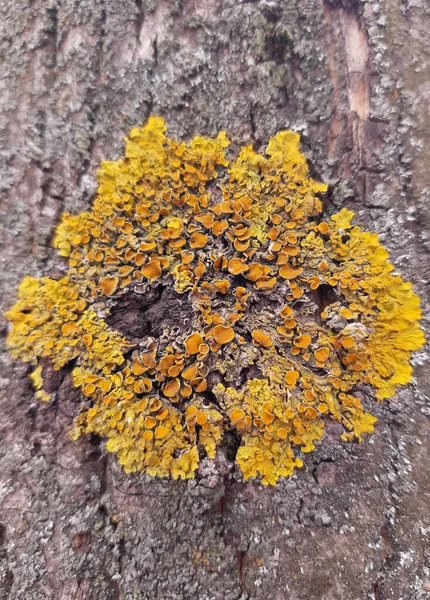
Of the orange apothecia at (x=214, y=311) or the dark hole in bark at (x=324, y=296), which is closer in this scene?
the orange apothecia at (x=214, y=311)

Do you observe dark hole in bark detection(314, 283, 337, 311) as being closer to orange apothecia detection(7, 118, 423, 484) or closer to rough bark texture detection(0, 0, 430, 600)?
orange apothecia detection(7, 118, 423, 484)

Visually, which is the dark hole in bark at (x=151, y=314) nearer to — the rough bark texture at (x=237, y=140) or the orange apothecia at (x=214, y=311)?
the orange apothecia at (x=214, y=311)

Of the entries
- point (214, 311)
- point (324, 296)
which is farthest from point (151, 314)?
point (324, 296)

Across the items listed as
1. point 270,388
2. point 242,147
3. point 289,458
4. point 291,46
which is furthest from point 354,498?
point 291,46

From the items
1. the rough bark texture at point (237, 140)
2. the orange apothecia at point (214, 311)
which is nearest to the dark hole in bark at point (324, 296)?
the orange apothecia at point (214, 311)

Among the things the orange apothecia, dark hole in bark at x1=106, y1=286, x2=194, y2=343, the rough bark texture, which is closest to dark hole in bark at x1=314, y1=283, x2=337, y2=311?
the orange apothecia

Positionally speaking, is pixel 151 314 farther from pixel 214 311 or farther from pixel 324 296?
pixel 324 296
